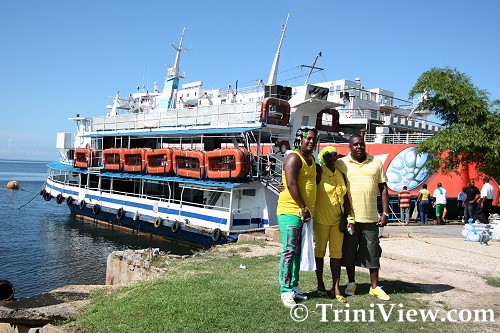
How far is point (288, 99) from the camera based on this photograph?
20.0 m

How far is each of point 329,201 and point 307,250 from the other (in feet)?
2.26

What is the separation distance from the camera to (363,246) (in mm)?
5863

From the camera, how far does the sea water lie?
47.3ft

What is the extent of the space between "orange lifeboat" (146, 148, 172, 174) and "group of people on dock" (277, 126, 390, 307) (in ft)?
49.6

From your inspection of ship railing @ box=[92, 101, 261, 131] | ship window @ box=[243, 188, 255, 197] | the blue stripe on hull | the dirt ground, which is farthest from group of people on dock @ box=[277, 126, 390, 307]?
ship railing @ box=[92, 101, 261, 131]

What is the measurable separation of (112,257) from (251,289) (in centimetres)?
549

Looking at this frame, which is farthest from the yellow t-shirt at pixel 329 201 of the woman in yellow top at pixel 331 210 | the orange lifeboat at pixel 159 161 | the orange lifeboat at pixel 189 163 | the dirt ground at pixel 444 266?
the orange lifeboat at pixel 159 161

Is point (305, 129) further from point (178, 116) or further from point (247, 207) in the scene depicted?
point (178, 116)

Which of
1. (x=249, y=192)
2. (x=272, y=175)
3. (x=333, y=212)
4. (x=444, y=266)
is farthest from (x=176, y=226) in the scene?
(x=333, y=212)

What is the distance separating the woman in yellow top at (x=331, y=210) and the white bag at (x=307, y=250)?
0.26m

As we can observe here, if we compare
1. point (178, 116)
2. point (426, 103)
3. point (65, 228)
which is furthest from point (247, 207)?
point (65, 228)

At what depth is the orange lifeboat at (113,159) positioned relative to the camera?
23.6 meters

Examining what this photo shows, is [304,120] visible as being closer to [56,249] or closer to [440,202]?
[440,202]

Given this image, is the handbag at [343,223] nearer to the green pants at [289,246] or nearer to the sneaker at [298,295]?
the green pants at [289,246]
